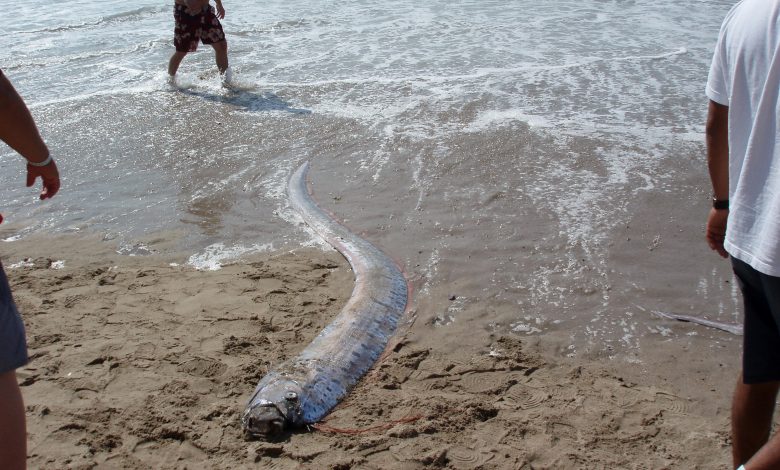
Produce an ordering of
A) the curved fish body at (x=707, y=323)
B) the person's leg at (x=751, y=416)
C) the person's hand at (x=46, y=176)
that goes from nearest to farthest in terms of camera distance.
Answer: the person's leg at (x=751, y=416), the person's hand at (x=46, y=176), the curved fish body at (x=707, y=323)

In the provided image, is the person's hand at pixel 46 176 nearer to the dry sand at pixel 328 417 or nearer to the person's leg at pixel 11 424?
the person's leg at pixel 11 424

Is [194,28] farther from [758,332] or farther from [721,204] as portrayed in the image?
[758,332]

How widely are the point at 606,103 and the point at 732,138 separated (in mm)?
5519

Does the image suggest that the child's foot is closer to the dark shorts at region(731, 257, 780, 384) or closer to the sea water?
the sea water

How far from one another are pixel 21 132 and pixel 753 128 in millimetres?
2416

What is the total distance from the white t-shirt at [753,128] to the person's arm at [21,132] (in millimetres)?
2328

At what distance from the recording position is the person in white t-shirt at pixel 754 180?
200cm

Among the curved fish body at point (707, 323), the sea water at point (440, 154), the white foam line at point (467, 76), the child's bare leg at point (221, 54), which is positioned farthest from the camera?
the child's bare leg at point (221, 54)

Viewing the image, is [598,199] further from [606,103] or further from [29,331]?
[29,331]

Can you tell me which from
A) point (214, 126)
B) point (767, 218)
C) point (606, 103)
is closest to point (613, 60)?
point (606, 103)

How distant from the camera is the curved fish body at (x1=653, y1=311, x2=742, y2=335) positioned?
3.93m

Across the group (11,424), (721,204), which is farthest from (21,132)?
(721,204)

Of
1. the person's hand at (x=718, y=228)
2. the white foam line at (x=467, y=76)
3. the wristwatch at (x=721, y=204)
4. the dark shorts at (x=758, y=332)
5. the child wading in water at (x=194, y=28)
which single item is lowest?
the white foam line at (x=467, y=76)

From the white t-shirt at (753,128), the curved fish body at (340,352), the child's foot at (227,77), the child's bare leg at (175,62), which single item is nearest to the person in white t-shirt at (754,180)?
the white t-shirt at (753,128)
